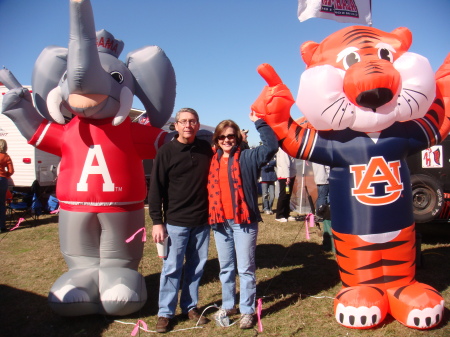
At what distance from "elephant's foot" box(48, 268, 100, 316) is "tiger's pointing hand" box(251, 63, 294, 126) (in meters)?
1.95

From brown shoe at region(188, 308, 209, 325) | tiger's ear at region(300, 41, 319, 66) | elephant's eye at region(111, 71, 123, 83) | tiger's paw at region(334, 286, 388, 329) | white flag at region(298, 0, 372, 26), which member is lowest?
brown shoe at region(188, 308, 209, 325)

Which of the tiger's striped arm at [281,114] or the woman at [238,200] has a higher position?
the tiger's striped arm at [281,114]

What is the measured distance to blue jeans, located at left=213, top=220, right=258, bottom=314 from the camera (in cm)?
290

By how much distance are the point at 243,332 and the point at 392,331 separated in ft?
3.58

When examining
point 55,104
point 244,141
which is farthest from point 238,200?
point 55,104

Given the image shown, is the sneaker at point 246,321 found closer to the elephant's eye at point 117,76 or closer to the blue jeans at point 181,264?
the blue jeans at point 181,264

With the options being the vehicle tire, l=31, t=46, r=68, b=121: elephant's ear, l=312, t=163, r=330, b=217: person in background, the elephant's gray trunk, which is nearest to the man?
the elephant's gray trunk

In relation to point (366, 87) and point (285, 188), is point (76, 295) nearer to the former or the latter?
point (366, 87)

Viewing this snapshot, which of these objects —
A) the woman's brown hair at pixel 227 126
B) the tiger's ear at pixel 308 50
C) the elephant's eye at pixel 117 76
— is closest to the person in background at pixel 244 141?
the woman's brown hair at pixel 227 126

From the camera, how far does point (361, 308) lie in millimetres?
2773

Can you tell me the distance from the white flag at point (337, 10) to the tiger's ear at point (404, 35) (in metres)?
0.73

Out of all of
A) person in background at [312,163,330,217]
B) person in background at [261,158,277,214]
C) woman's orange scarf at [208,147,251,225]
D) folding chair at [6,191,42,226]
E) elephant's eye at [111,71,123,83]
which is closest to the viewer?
woman's orange scarf at [208,147,251,225]

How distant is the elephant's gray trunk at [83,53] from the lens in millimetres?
2734

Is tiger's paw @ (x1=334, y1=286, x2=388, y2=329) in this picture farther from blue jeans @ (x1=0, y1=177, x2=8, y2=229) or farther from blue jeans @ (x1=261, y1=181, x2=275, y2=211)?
blue jeans @ (x1=0, y1=177, x2=8, y2=229)
